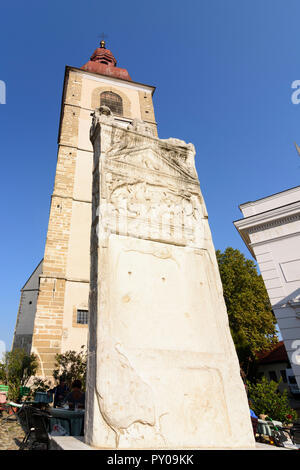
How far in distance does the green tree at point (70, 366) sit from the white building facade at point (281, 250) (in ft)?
22.8

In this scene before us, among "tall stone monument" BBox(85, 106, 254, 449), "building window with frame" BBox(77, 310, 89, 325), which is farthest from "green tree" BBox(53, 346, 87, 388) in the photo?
"tall stone monument" BBox(85, 106, 254, 449)

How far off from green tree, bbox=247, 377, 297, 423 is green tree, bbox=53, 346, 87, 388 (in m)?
5.49

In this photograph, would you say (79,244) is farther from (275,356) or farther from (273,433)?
(275,356)

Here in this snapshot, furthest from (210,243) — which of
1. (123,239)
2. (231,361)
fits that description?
(231,361)

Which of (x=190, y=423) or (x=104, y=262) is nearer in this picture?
(x=190, y=423)

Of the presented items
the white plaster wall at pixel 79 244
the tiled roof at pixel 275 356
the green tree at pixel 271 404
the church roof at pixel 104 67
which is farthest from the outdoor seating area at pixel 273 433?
the church roof at pixel 104 67

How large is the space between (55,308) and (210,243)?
9.21m

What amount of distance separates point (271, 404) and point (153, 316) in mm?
6093

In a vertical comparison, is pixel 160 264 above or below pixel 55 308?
below

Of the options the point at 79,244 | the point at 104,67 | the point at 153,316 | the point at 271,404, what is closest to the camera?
the point at 153,316

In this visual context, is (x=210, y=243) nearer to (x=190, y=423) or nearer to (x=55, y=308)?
(x=190, y=423)

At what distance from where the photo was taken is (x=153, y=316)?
96.3 inches

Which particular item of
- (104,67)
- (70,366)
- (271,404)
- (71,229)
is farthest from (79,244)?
(104,67)
